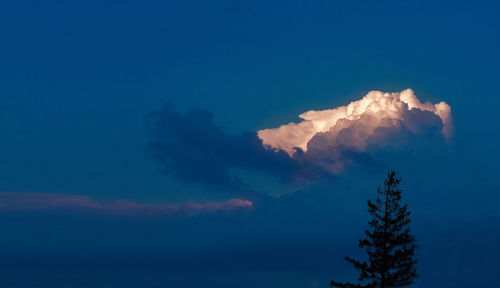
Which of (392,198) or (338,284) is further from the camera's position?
(338,284)

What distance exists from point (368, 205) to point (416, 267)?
24.0ft

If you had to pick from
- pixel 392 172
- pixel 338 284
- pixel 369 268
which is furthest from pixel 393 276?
pixel 392 172

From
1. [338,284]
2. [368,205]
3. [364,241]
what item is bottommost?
[338,284]

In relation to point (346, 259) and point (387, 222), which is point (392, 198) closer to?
point (387, 222)

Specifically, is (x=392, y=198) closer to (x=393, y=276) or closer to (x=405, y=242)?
(x=405, y=242)

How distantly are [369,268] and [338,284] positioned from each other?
4.38 metres

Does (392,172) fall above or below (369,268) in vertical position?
above

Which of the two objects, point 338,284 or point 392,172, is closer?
point 392,172

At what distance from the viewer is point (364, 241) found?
4875 centimetres

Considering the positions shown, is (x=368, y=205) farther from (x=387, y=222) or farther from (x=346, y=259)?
(x=346, y=259)

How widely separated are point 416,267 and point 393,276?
7.93 ft

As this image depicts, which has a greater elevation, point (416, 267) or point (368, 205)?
point (368, 205)

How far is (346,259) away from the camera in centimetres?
4981

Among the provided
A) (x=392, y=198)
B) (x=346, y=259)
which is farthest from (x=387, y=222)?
(x=346, y=259)
